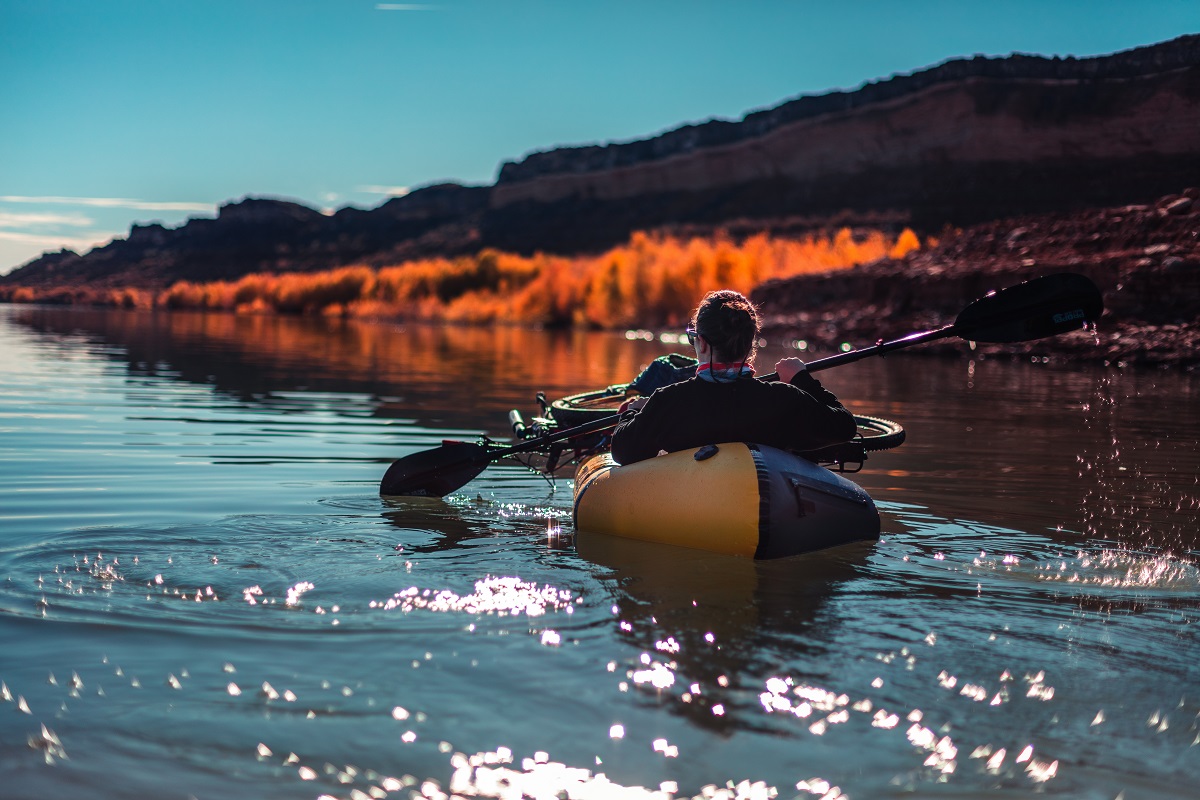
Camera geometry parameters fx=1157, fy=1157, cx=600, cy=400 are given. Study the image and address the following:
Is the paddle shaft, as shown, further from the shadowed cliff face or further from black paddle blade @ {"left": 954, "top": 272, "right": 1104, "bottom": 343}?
the shadowed cliff face

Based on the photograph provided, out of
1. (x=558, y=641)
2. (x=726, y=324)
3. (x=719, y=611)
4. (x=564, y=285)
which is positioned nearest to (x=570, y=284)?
(x=564, y=285)

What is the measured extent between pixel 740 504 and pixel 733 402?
519mm

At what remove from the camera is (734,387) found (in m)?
5.79

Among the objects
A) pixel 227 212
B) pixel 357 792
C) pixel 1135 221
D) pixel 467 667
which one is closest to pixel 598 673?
pixel 467 667

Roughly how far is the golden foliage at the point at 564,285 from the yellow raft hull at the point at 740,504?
29959 millimetres

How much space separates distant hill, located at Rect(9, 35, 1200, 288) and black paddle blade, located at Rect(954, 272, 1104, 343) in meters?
33.9

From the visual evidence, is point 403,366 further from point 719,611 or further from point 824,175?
point 824,175

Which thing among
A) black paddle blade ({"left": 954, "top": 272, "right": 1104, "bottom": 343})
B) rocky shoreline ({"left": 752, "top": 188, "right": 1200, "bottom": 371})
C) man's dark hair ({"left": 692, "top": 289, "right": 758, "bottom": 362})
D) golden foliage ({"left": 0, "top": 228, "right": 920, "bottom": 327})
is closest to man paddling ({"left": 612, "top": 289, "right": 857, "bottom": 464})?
man's dark hair ({"left": 692, "top": 289, "right": 758, "bottom": 362})

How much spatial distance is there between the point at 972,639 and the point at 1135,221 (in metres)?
24.4

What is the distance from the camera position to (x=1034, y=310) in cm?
732

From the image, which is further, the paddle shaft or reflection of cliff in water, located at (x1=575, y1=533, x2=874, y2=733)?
the paddle shaft

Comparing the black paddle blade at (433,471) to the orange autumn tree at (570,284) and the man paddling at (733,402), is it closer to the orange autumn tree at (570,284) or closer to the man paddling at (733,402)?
the man paddling at (733,402)

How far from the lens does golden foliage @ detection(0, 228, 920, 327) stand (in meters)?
40.4

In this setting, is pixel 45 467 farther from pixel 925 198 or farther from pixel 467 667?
pixel 925 198
